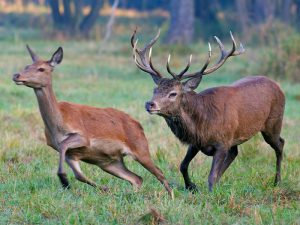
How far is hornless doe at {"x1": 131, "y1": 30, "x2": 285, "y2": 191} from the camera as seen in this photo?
886 cm

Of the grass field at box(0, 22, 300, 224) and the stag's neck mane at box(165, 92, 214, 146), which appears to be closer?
the grass field at box(0, 22, 300, 224)

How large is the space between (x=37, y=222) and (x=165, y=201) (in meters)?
1.18

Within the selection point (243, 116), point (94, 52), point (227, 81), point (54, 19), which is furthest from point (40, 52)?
point (243, 116)

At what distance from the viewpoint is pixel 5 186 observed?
334 inches

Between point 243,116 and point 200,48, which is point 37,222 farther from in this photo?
point 200,48

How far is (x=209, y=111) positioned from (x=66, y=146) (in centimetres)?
163

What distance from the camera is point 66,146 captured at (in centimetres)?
841

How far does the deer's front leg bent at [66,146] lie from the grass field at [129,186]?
0.14 meters

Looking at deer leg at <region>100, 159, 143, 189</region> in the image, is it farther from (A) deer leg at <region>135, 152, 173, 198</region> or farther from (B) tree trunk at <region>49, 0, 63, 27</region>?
(B) tree trunk at <region>49, 0, 63, 27</region>

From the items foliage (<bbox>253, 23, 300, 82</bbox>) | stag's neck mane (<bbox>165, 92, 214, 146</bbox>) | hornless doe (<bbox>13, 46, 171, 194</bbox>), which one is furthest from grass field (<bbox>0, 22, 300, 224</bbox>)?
foliage (<bbox>253, 23, 300, 82</bbox>)

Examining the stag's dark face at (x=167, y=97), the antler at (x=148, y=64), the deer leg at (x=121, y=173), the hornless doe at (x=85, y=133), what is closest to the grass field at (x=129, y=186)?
the deer leg at (x=121, y=173)

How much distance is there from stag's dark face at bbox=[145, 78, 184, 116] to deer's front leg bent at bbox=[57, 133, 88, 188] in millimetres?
798

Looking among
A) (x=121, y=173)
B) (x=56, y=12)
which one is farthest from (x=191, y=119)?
(x=56, y=12)

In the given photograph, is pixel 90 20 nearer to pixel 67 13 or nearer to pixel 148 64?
pixel 67 13
